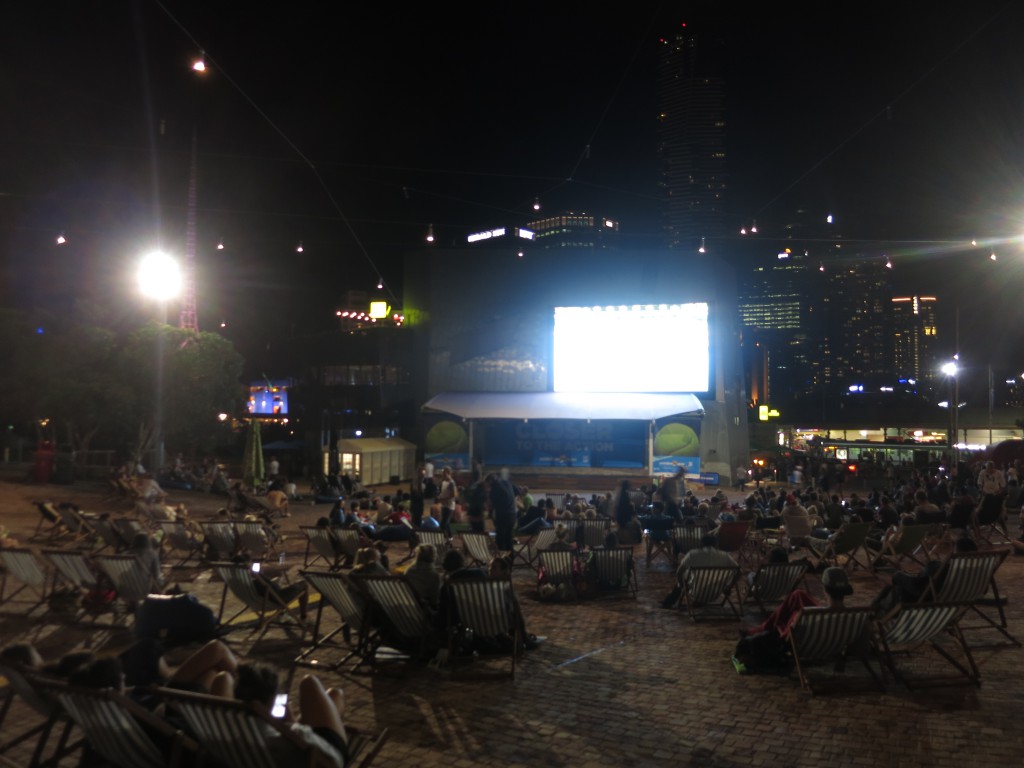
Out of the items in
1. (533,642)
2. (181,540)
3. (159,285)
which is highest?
(159,285)

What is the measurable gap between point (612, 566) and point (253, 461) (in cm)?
1639

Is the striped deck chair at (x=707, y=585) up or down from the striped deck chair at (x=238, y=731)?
down

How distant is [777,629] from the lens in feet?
18.3

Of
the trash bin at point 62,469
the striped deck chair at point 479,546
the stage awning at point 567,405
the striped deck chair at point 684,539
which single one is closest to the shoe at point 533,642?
the striped deck chair at point 479,546

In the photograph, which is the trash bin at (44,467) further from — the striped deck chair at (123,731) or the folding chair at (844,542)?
the striped deck chair at (123,731)

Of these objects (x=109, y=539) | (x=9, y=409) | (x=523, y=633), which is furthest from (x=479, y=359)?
(x=523, y=633)

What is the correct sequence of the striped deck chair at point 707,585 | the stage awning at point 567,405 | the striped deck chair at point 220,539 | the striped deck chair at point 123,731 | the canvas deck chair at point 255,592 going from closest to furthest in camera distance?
1. the striped deck chair at point 123,731
2. the canvas deck chair at point 255,592
3. the striped deck chair at point 707,585
4. the striped deck chair at point 220,539
5. the stage awning at point 567,405

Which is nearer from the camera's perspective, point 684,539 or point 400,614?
point 400,614

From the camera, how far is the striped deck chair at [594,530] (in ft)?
35.6

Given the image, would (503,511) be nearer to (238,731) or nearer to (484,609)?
(484,609)

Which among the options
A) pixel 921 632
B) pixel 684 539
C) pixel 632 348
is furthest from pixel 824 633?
pixel 632 348

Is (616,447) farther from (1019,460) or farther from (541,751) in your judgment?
(541,751)

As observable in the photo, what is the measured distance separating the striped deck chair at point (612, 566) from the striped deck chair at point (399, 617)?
2.92 meters

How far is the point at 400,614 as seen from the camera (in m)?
5.68
